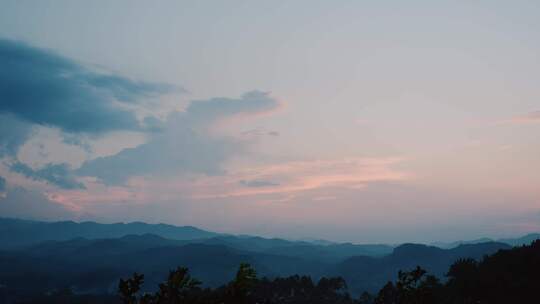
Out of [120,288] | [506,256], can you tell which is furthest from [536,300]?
[120,288]

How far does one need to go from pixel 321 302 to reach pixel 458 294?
52.6 metres

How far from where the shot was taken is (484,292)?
72.9 meters

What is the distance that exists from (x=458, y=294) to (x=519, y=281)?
34.5 feet

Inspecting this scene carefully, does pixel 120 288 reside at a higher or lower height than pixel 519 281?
higher

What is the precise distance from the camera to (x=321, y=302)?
406 ft

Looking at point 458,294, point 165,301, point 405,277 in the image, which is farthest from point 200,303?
point 458,294

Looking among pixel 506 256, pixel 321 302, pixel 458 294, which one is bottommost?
pixel 321 302

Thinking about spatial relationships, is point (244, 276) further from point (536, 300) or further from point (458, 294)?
point (458, 294)

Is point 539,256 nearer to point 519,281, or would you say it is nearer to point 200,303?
point 519,281

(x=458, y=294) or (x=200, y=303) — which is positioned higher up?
(x=200, y=303)

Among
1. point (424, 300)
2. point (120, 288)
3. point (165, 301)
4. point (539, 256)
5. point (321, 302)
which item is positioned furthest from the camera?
point (321, 302)

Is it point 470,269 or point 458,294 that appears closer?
point 458,294

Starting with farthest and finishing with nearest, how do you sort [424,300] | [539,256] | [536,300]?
[539,256] → [536,300] → [424,300]

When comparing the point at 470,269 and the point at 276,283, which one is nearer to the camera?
the point at 470,269
